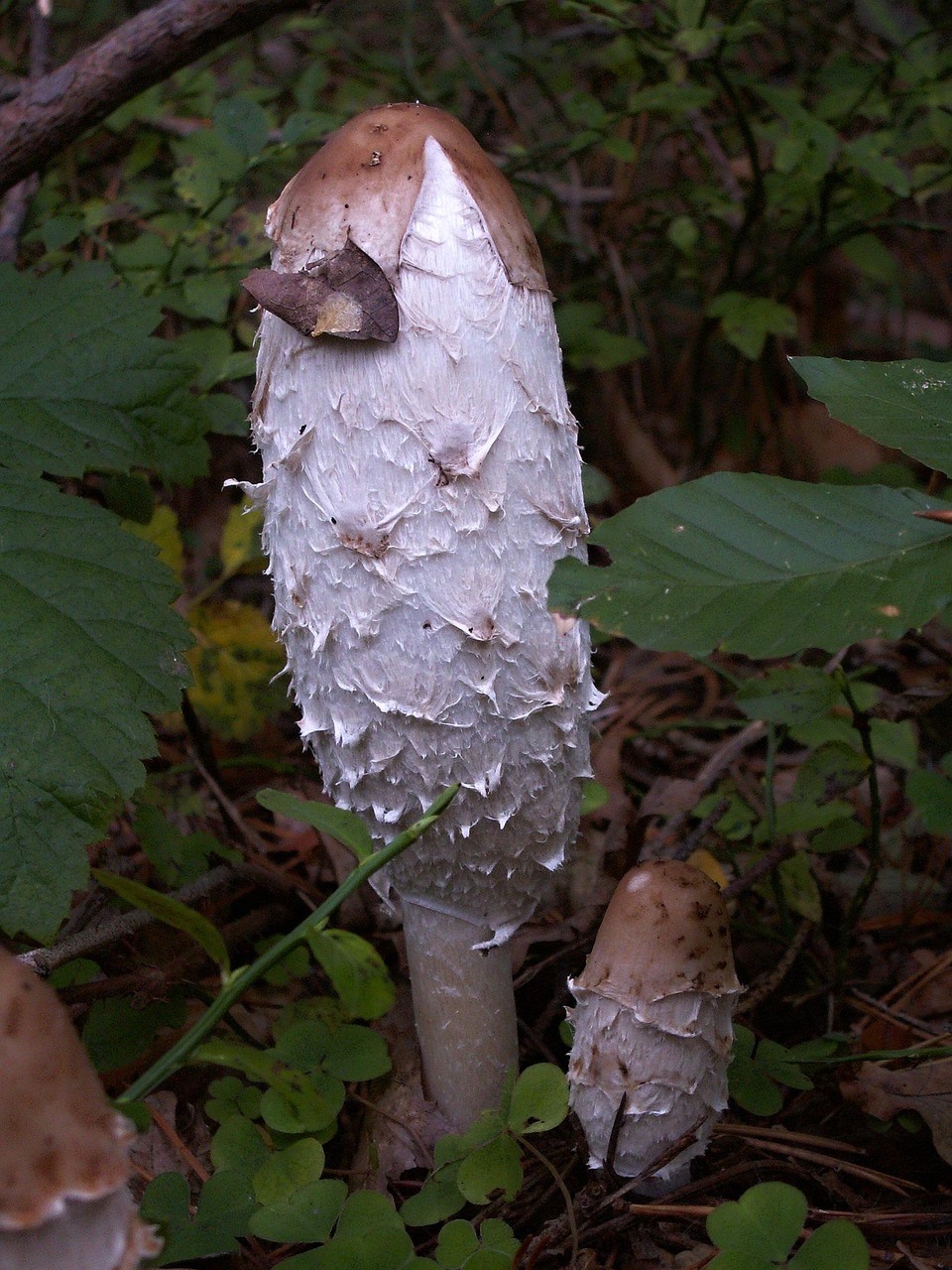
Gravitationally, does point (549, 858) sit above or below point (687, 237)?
below

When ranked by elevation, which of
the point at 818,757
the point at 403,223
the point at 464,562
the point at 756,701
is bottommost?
the point at 818,757

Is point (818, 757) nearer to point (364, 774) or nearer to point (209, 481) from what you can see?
point (364, 774)

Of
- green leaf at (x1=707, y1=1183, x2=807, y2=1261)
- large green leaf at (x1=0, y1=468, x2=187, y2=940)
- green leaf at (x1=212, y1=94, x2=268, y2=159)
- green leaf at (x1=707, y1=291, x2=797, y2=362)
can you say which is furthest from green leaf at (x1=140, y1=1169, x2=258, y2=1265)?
green leaf at (x1=707, y1=291, x2=797, y2=362)

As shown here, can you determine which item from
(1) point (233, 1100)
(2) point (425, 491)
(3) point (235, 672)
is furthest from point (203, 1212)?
(3) point (235, 672)

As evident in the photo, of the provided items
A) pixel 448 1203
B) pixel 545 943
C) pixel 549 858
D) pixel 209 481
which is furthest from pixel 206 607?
pixel 448 1203

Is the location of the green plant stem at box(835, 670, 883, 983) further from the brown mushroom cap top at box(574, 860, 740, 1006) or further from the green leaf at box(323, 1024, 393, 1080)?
the green leaf at box(323, 1024, 393, 1080)

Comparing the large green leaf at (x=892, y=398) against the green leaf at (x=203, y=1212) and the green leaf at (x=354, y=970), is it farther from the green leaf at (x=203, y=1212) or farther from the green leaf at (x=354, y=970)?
the green leaf at (x=203, y=1212)

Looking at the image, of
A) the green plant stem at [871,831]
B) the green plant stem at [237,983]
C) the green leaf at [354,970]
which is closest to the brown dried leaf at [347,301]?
the green plant stem at [237,983]

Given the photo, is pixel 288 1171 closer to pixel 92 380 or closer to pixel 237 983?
pixel 237 983
